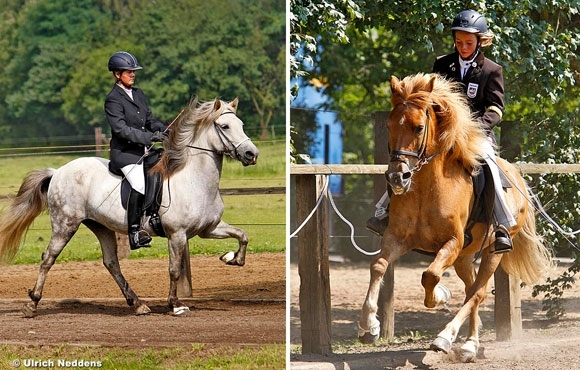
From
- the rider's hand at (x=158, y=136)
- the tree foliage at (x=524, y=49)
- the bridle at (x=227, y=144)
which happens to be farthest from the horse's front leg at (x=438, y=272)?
the rider's hand at (x=158, y=136)

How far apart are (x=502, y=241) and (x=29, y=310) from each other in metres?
3.18

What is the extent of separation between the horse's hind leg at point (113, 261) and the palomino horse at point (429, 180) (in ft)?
4.97

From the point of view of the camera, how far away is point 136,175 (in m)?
6.74

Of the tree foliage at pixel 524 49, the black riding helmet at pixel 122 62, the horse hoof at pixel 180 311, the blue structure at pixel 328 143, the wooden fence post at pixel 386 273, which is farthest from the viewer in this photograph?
the blue structure at pixel 328 143

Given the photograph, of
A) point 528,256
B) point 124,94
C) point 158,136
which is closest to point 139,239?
point 158,136

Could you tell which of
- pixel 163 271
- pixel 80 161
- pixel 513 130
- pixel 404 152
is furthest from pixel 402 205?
pixel 513 130

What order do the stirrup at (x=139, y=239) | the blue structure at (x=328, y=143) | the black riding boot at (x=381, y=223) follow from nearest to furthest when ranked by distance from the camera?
the stirrup at (x=139, y=239) → the black riding boot at (x=381, y=223) → the blue structure at (x=328, y=143)

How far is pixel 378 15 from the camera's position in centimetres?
823

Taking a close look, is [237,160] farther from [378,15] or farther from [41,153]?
[378,15]

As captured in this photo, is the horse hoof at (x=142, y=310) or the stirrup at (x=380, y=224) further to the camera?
the stirrup at (x=380, y=224)

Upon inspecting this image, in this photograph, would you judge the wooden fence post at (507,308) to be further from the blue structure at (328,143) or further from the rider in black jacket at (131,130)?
the blue structure at (328,143)

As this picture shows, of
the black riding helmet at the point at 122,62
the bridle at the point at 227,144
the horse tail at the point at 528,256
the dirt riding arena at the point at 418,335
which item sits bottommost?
the dirt riding arena at the point at 418,335

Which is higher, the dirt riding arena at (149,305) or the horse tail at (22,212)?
the horse tail at (22,212)

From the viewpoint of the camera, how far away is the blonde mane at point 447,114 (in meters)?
6.30
